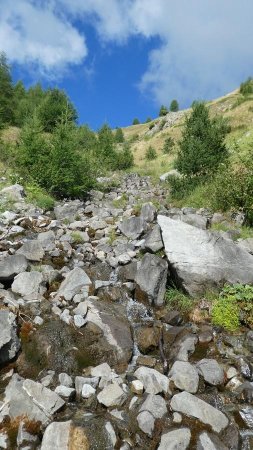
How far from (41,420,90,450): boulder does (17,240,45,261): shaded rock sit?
6176 mm

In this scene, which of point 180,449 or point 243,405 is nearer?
point 180,449

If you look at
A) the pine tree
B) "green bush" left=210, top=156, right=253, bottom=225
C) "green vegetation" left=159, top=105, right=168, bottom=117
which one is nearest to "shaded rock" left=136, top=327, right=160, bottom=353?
"green bush" left=210, top=156, right=253, bottom=225

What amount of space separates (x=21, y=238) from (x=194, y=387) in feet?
28.5

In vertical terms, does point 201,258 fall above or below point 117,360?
above

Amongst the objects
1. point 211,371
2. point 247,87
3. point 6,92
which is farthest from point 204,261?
point 247,87

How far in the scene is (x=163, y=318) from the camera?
897 cm

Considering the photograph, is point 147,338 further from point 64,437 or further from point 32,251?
point 32,251

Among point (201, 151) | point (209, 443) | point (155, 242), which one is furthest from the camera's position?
point (201, 151)

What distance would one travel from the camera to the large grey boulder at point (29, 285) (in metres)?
9.01

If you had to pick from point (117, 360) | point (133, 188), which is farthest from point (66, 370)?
point (133, 188)

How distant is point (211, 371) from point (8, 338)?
13.9 ft

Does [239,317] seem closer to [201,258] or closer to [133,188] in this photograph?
[201,258]

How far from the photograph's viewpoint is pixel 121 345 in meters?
7.70

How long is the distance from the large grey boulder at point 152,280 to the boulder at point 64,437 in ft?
15.0
